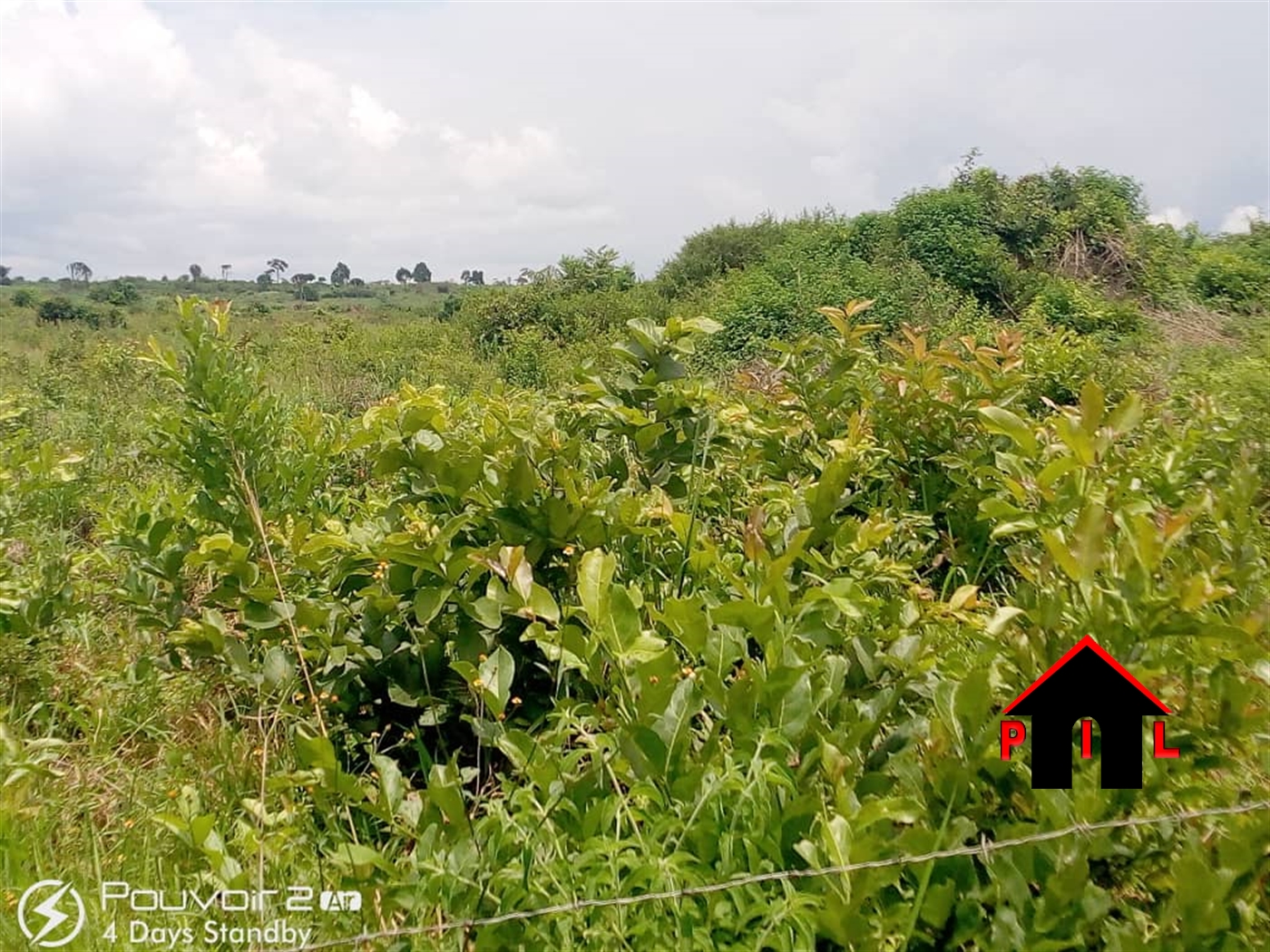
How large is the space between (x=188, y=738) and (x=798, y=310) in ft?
23.9

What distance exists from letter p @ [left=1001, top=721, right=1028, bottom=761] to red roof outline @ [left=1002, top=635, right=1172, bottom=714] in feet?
0.07

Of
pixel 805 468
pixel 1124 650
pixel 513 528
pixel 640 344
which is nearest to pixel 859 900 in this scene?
pixel 1124 650

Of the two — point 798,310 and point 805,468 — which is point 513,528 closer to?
point 805,468

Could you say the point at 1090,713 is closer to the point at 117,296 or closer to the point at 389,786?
the point at 389,786

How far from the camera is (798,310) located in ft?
28.4

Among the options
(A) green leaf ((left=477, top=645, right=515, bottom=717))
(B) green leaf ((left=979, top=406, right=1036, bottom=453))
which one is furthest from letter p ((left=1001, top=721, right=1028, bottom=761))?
(A) green leaf ((left=477, top=645, right=515, bottom=717))

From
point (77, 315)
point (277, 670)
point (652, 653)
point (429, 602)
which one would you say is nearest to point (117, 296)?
point (77, 315)

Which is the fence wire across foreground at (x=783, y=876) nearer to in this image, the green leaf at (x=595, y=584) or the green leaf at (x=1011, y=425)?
the green leaf at (x=595, y=584)

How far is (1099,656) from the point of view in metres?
1.33

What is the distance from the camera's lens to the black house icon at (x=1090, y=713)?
1.29 metres

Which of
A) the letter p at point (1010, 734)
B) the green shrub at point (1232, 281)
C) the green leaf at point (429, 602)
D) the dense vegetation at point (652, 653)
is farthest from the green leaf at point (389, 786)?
the green shrub at point (1232, 281)

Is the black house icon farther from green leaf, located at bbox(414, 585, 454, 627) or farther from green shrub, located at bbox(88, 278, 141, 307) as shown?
green shrub, located at bbox(88, 278, 141, 307)

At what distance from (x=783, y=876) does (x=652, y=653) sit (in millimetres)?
444

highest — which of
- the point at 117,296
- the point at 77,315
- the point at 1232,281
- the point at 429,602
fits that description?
the point at 117,296
